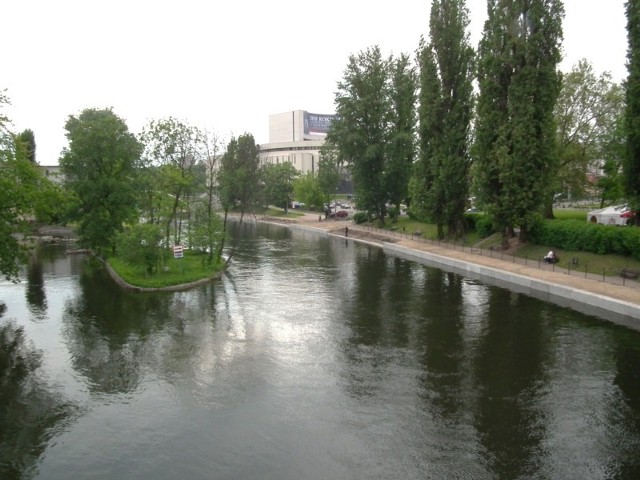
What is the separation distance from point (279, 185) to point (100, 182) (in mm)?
56284

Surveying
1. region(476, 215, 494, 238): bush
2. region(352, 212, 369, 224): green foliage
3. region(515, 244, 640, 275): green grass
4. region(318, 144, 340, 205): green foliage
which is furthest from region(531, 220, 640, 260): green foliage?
region(318, 144, 340, 205): green foliage

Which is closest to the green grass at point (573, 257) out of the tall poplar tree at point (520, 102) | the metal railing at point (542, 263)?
the metal railing at point (542, 263)

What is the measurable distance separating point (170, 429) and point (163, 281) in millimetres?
19221

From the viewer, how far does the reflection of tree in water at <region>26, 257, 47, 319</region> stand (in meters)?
26.6

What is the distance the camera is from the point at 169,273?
34.6 meters

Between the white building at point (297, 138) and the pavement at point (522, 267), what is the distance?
70889mm

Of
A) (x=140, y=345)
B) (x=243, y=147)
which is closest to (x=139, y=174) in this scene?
(x=140, y=345)

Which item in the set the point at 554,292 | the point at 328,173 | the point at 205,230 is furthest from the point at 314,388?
the point at 328,173

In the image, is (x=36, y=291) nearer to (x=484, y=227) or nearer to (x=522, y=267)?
(x=522, y=267)

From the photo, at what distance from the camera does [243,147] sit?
89750 mm

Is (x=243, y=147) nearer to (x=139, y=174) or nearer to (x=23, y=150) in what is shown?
(x=139, y=174)

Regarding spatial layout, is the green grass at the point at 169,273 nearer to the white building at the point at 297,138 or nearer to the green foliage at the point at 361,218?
the green foliage at the point at 361,218

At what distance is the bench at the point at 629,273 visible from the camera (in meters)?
28.3

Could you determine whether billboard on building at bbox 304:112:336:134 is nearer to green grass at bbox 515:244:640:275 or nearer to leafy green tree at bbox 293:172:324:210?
leafy green tree at bbox 293:172:324:210
